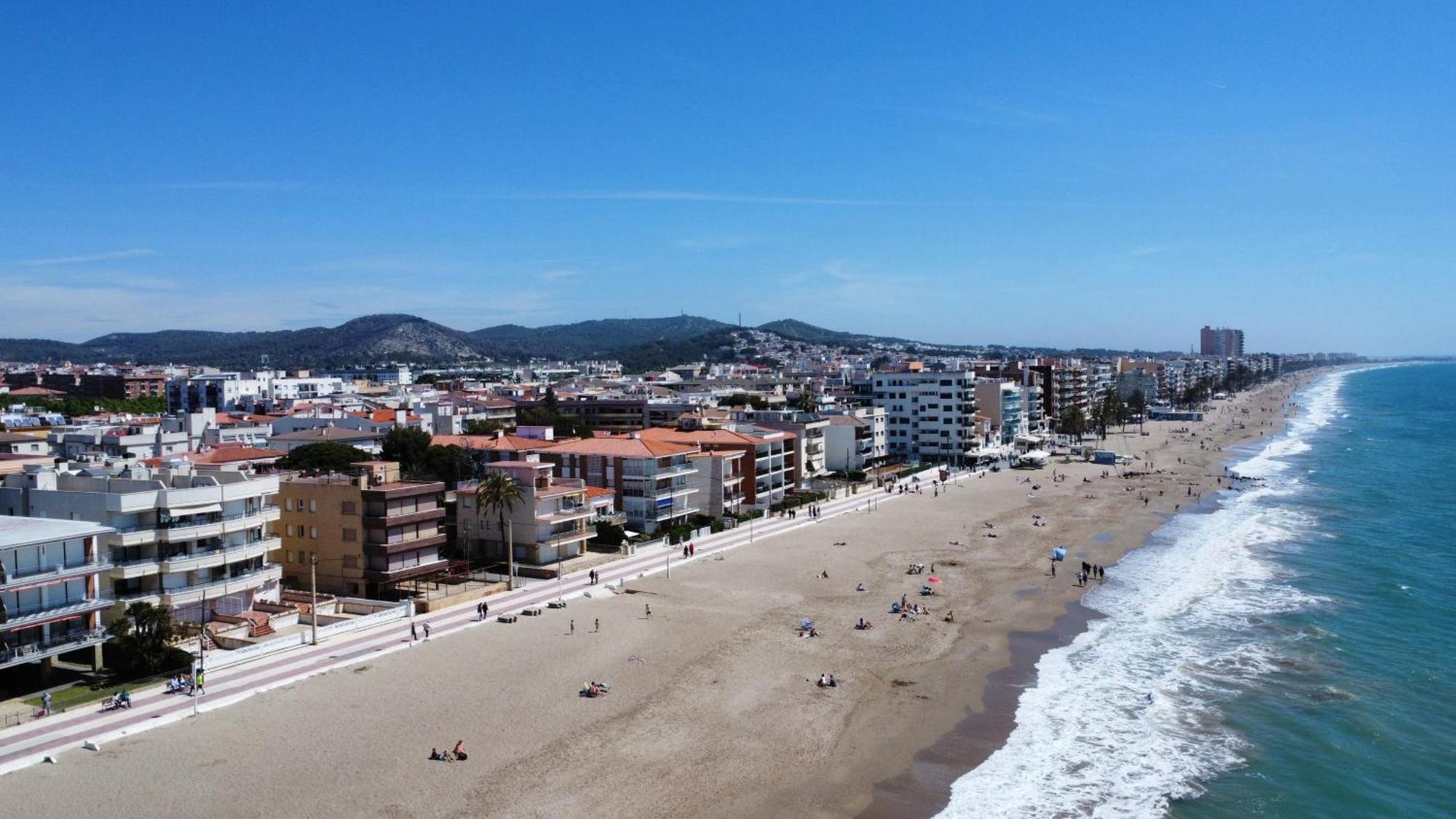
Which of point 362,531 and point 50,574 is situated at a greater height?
point 50,574

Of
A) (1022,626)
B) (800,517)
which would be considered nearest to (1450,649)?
(1022,626)

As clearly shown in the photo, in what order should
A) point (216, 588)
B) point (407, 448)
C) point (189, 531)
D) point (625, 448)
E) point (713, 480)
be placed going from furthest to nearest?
point (407, 448) → point (713, 480) → point (625, 448) → point (216, 588) → point (189, 531)

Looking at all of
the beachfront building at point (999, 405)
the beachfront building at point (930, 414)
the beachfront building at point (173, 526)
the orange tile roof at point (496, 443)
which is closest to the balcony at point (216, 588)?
the beachfront building at point (173, 526)

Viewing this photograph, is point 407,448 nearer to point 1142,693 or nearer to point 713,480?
point 713,480

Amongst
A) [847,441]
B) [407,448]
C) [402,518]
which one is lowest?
[847,441]

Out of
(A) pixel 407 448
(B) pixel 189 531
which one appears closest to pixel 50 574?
(B) pixel 189 531
